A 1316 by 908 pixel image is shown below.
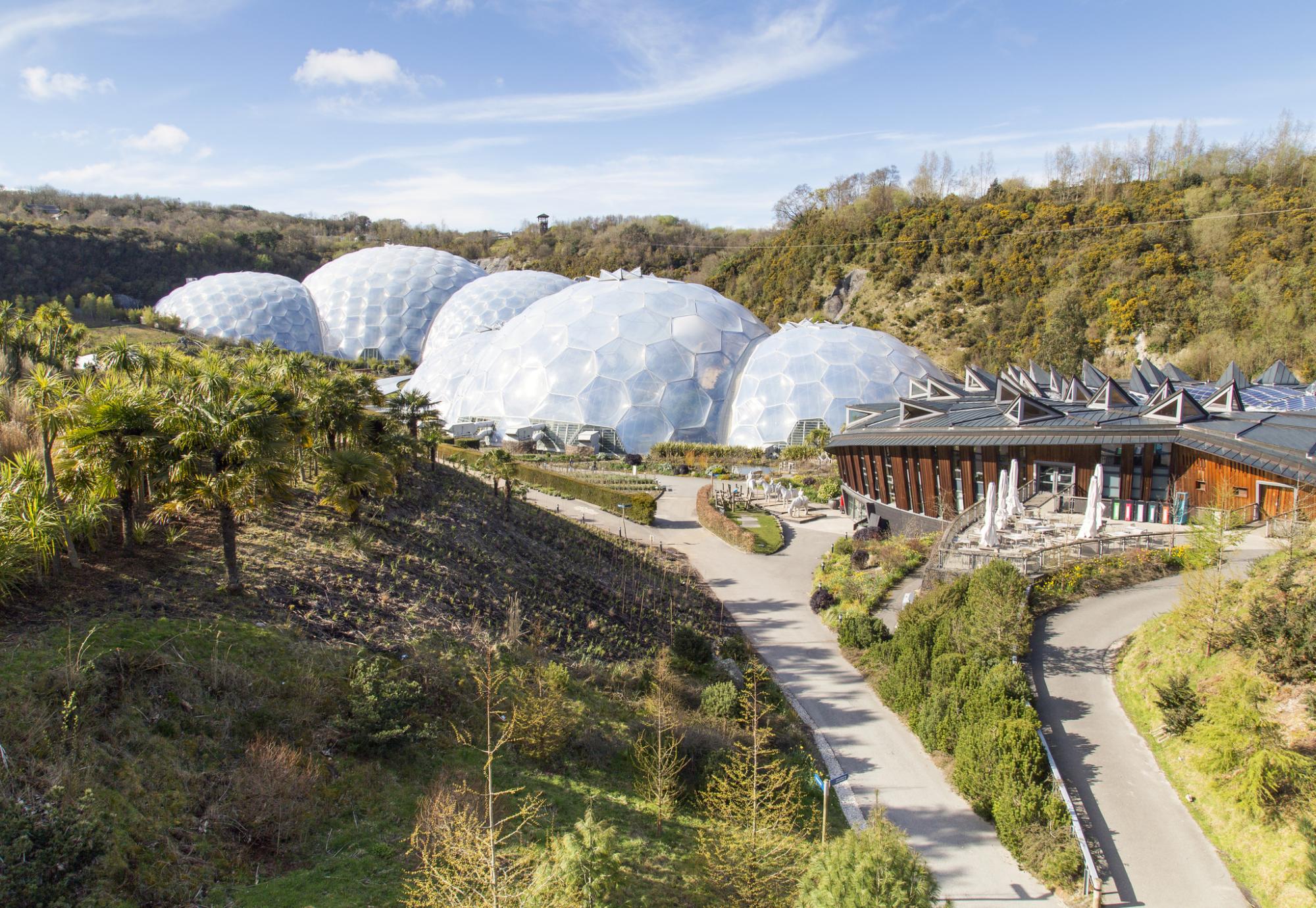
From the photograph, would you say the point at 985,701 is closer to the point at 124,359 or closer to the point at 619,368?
the point at 124,359

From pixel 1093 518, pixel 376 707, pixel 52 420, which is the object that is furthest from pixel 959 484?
pixel 52 420

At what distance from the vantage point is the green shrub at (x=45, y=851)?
605cm

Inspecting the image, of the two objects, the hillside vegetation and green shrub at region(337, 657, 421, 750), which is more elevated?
the hillside vegetation

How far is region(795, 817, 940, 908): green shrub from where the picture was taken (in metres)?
6.71

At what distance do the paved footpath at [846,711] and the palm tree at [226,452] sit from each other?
34.3 feet

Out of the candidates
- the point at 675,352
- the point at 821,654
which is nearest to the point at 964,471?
the point at 821,654

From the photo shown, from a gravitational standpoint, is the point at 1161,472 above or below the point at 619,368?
below

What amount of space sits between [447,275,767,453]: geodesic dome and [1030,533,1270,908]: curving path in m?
25.2

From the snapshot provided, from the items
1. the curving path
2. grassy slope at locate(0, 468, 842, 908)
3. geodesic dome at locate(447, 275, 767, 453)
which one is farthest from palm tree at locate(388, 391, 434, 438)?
geodesic dome at locate(447, 275, 767, 453)

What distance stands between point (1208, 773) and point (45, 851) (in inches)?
568

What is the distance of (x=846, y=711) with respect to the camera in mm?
15031

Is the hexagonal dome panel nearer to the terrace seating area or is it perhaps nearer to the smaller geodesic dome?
the smaller geodesic dome

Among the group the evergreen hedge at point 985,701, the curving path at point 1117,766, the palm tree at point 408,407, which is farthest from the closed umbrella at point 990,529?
the palm tree at point 408,407

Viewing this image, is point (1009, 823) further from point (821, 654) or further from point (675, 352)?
point (675, 352)
